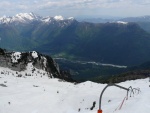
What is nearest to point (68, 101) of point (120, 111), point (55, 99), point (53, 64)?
point (55, 99)

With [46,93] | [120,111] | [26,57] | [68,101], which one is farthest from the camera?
[26,57]

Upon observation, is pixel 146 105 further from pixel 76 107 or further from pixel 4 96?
pixel 4 96

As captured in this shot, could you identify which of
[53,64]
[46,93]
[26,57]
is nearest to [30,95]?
[46,93]

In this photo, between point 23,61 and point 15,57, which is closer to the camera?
point 23,61

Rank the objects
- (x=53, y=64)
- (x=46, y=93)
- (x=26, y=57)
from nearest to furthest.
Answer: (x=46, y=93) < (x=26, y=57) < (x=53, y=64)

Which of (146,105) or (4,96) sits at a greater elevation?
(146,105)

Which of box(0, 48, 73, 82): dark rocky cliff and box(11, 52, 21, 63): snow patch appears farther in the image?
box(11, 52, 21, 63): snow patch

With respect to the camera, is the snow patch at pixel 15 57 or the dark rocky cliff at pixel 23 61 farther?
the snow patch at pixel 15 57

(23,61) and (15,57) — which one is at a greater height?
(15,57)

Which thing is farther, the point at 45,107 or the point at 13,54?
the point at 13,54
